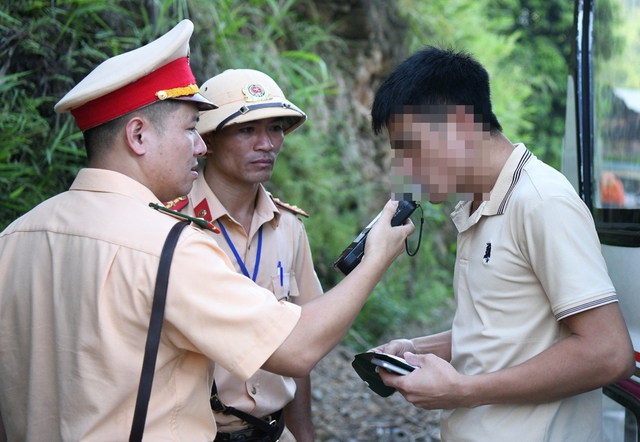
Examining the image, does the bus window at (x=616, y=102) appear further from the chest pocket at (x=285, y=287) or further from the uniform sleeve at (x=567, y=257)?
the chest pocket at (x=285, y=287)

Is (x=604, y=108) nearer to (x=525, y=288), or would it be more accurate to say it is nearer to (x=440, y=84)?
(x=440, y=84)

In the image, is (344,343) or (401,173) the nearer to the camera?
(401,173)

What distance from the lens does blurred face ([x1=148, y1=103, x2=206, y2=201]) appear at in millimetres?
1812

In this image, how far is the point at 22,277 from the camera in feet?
5.65

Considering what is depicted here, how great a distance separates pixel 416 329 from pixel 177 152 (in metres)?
5.46

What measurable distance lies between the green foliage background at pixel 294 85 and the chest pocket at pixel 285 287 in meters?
1.16

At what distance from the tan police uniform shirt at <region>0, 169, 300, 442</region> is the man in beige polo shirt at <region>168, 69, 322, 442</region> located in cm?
81

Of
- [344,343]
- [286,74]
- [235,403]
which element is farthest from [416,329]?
[235,403]

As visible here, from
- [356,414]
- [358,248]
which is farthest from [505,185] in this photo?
[356,414]

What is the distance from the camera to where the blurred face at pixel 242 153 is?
2.64m

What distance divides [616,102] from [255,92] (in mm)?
1634

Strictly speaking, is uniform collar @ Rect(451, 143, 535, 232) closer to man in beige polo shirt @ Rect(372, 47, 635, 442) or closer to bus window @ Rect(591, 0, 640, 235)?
man in beige polo shirt @ Rect(372, 47, 635, 442)

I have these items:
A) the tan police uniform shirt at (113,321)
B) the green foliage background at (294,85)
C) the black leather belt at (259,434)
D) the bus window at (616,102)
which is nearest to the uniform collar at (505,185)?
the green foliage background at (294,85)

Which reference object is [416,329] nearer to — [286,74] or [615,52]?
[286,74]
